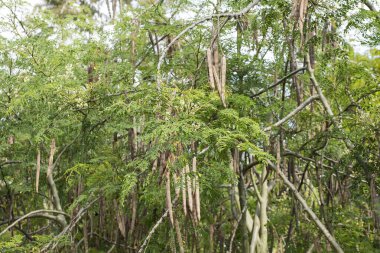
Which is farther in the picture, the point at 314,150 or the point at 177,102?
the point at 314,150

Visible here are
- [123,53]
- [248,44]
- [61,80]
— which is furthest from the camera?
[123,53]

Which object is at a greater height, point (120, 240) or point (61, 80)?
point (61, 80)

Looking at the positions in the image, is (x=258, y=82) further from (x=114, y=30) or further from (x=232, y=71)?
(x=114, y=30)

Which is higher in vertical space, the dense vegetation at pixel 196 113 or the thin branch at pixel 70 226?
the dense vegetation at pixel 196 113

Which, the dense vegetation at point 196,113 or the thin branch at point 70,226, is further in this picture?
the thin branch at point 70,226

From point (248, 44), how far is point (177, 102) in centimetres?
247

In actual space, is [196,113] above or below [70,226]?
above

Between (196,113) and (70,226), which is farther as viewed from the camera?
(70,226)

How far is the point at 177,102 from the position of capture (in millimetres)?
3330

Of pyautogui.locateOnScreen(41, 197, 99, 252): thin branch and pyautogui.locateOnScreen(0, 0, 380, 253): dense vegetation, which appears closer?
pyautogui.locateOnScreen(0, 0, 380, 253): dense vegetation

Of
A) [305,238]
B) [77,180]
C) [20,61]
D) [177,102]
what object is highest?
[20,61]

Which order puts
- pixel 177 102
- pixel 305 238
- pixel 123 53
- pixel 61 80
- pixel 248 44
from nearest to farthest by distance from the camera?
pixel 177 102 → pixel 61 80 → pixel 248 44 → pixel 123 53 → pixel 305 238

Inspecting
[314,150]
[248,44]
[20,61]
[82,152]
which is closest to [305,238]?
[314,150]

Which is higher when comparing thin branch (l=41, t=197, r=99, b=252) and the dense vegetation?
the dense vegetation
